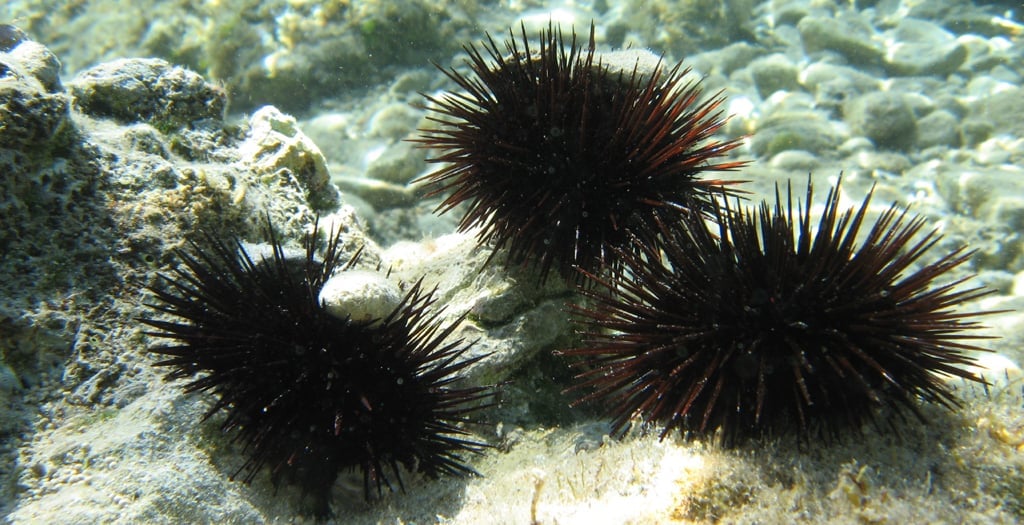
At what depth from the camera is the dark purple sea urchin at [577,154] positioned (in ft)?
9.18

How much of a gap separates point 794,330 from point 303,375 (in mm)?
2208

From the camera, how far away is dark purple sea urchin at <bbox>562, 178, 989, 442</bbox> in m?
2.09

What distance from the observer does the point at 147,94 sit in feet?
12.3

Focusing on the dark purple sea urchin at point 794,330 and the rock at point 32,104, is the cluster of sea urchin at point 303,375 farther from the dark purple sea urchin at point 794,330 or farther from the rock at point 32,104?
the dark purple sea urchin at point 794,330

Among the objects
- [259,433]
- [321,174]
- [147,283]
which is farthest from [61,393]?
[321,174]

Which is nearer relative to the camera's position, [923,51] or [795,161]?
[795,161]

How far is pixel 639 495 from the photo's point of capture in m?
2.31

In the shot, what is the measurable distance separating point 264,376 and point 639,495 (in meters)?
1.84

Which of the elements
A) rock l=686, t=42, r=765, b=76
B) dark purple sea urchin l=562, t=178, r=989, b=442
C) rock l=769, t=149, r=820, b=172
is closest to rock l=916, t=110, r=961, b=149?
rock l=769, t=149, r=820, b=172

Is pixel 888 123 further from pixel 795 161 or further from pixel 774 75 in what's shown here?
pixel 774 75

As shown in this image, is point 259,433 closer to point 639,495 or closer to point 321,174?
point 639,495

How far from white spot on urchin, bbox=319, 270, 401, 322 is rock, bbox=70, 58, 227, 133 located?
224 centimetres

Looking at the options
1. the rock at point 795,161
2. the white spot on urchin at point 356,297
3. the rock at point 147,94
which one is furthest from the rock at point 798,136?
the rock at point 147,94

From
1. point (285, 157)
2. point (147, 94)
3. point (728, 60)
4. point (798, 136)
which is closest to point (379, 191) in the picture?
point (285, 157)
